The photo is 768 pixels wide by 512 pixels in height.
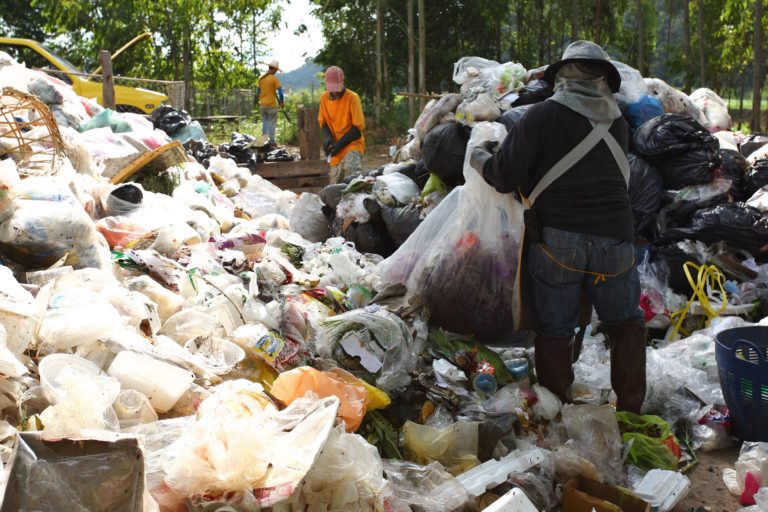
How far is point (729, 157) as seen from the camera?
531 centimetres

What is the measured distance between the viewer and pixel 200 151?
9000 millimetres

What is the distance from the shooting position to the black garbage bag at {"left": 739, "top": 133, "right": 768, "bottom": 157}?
20.0ft

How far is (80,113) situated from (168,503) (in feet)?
18.2

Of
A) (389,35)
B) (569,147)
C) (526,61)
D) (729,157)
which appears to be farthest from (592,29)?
(569,147)

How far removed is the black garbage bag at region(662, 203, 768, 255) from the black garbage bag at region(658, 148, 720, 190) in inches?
8.8

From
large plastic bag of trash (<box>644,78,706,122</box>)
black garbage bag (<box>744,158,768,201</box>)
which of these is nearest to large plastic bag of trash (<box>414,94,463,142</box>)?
large plastic bag of trash (<box>644,78,706,122</box>)

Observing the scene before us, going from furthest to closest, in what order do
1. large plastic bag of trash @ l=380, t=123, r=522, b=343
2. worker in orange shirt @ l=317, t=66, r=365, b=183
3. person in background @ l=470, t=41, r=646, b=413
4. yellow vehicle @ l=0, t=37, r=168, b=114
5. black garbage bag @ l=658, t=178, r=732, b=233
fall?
yellow vehicle @ l=0, t=37, r=168, b=114, worker in orange shirt @ l=317, t=66, r=365, b=183, black garbage bag @ l=658, t=178, r=732, b=233, large plastic bag of trash @ l=380, t=123, r=522, b=343, person in background @ l=470, t=41, r=646, b=413

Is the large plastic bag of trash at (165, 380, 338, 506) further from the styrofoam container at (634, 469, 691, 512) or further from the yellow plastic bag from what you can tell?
the styrofoam container at (634, 469, 691, 512)

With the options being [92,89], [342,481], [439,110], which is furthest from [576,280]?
[92,89]

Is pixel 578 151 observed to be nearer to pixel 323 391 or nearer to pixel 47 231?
pixel 323 391

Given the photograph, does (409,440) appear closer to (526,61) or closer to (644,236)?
(644,236)

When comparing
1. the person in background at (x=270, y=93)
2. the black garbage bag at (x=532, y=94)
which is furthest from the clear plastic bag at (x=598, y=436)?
the person in background at (x=270, y=93)

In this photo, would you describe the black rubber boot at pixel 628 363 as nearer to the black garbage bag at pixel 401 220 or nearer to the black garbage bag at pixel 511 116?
the black garbage bag at pixel 511 116

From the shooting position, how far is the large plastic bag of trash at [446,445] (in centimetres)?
300
